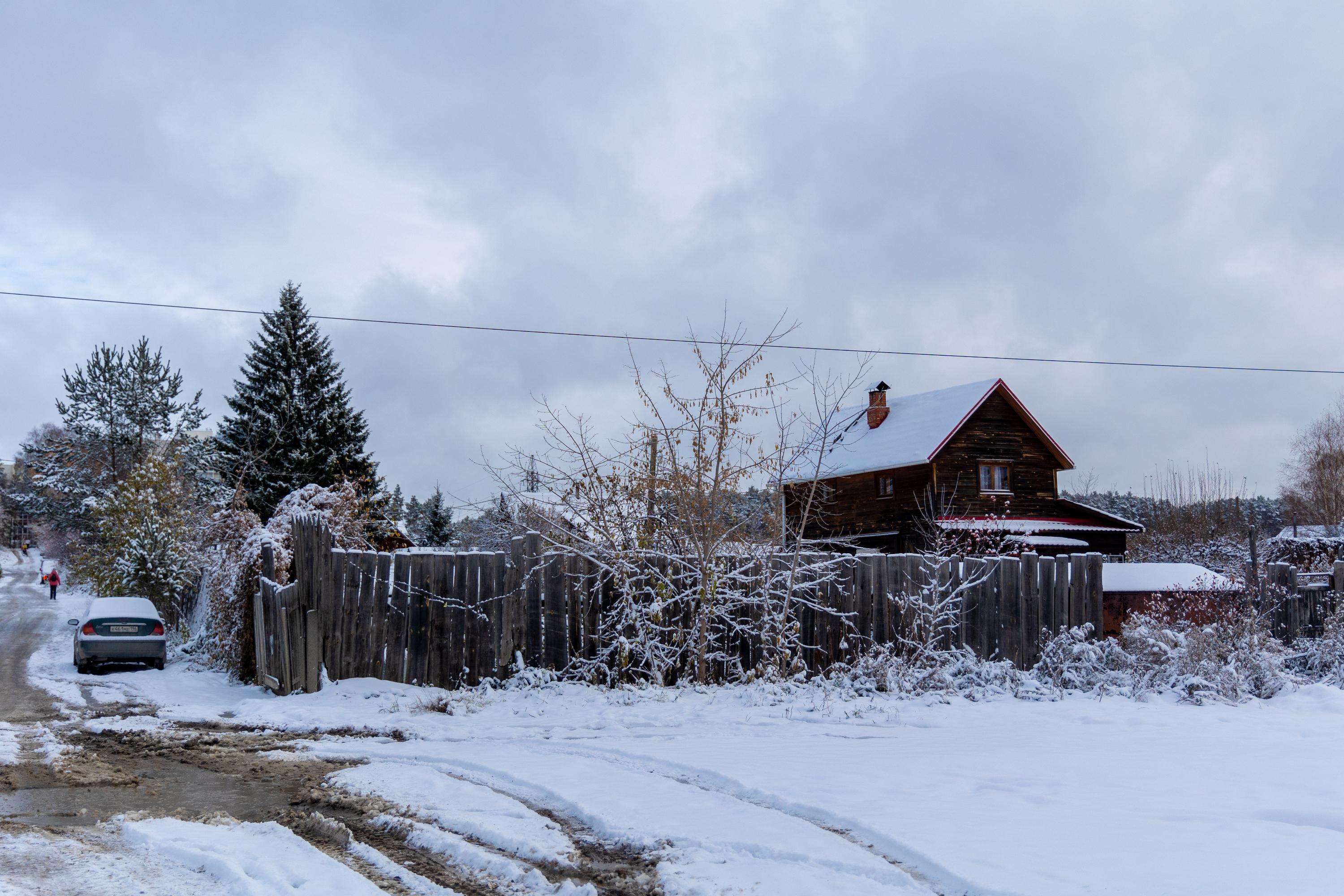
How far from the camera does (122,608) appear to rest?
55.6ft

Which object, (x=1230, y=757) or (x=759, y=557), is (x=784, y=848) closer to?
(x=1230, y=757)

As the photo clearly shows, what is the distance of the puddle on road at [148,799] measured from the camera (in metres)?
6.20

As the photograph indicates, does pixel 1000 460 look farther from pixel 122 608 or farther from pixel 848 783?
pixel 848 783

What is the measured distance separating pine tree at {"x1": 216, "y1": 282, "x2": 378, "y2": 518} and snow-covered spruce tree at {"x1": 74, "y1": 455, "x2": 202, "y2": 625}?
8.05 feet

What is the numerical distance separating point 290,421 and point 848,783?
28.1 m

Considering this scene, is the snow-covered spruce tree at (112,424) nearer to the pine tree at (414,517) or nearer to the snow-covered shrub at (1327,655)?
the pine tree at (414,517)

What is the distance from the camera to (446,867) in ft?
16.7

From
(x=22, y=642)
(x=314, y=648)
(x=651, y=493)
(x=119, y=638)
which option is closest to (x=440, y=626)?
(x=314, y=648)

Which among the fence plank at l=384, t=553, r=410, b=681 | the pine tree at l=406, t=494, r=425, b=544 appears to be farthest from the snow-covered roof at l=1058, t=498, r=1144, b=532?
the pine tree at l=406, t=494, r=425, b=544

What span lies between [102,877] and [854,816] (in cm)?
402

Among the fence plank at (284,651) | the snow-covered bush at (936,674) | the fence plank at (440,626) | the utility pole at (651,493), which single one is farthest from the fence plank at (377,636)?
the snow-covered bush at (936,674)

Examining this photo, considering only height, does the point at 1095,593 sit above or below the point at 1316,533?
below

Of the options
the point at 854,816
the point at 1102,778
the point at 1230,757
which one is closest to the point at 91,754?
the point at 854,816

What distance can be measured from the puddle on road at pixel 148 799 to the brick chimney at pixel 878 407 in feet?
108
